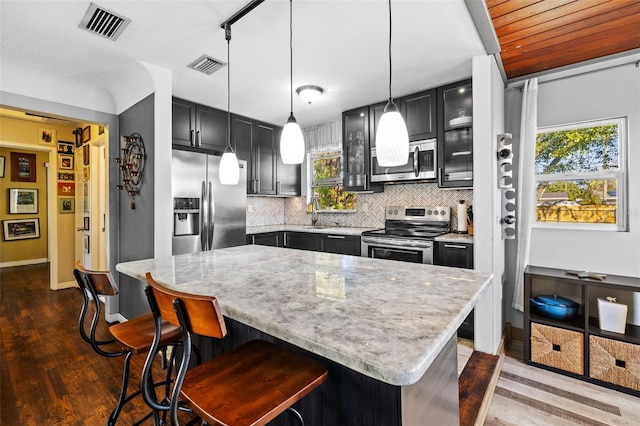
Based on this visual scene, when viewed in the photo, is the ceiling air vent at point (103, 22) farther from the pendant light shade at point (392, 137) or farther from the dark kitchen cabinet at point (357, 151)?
the dark kitchen cabinet at point (357, 151)

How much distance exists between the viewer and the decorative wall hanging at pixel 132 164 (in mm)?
2914

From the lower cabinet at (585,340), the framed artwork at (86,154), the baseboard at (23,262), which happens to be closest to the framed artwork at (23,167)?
the baseboard at (23,262)

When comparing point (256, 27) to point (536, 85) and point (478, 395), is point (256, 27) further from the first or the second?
point (478, 395)

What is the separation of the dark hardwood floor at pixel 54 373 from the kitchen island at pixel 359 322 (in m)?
0.95

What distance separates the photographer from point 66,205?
15.8 ft

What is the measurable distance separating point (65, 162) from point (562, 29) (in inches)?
246

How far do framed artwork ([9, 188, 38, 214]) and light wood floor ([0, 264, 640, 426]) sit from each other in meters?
4.60

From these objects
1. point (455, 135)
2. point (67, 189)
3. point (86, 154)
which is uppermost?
point (86, 154)

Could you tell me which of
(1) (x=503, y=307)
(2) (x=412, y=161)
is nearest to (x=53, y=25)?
(2) (x=412, y=161)

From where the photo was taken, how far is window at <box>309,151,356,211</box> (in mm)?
4504

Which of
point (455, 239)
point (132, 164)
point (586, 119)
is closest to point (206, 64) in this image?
point (132, 164)

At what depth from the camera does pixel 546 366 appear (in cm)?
243

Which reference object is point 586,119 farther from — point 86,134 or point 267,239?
point 86,134

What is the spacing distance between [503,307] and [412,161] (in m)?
1.69
